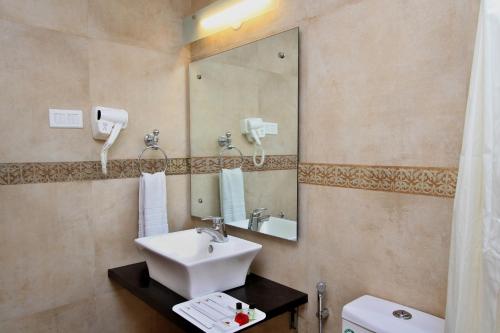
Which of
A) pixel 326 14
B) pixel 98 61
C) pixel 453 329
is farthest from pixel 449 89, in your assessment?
pixel 98 61

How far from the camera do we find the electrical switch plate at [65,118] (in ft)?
5.48

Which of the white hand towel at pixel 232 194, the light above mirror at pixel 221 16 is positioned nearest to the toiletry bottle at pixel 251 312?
the white hand towel at pixel 232 194

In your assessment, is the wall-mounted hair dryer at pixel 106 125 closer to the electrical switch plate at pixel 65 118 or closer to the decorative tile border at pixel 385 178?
the electrical switch plate at pixel 65 118

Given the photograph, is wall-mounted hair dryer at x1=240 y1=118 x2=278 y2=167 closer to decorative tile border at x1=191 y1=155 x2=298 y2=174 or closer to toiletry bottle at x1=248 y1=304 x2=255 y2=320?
decorative tile border at x1=191 y1=155 x2=298 y2=174

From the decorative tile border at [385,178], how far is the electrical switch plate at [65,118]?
111 centimetres

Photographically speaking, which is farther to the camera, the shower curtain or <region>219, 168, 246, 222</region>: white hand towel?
<region>219, 168, 246, 222</region>: white hand towel

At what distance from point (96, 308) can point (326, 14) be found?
183 cm

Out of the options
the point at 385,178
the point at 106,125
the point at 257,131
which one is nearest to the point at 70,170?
the point at 106,125

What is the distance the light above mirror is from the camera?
68.2 inches

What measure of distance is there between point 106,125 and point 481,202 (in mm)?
1601

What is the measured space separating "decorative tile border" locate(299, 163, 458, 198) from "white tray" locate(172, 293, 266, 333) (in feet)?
1.99

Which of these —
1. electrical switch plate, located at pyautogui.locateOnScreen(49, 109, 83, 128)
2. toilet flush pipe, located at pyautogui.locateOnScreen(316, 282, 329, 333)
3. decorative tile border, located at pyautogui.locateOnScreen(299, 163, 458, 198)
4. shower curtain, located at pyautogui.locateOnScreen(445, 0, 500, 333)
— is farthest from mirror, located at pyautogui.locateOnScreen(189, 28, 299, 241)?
shower curtain, located at pyautogui.locateOnScreen(445, 0, 500, 333)

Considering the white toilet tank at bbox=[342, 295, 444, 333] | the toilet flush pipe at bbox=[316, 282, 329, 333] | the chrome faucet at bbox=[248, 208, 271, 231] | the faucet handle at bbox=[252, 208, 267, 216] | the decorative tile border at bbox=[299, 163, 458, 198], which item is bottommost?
the toilet flush pipe at bbox=[316, 282, 329, 333]

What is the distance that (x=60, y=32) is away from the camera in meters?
1.68
